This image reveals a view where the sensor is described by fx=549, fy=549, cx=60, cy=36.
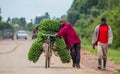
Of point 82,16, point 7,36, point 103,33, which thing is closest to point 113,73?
point 103,33

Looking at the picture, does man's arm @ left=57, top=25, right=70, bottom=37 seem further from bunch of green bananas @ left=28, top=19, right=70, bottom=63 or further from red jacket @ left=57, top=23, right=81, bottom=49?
bunch of green bananas @ left=28, top=19, right=70, bottom=63

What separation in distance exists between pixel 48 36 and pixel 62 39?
2.94 ft

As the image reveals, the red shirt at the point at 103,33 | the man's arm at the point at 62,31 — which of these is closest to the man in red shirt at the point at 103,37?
the red shirt at the point at 103,33

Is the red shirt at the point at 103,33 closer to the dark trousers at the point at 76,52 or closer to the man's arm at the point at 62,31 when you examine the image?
the dark trousers at the point at 76,52

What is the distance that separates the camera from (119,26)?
53.6 metres

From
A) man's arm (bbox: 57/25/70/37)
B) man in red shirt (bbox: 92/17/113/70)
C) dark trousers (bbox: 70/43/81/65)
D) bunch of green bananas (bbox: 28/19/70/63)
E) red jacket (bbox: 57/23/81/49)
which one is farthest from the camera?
bunch of green bananas (bbox: 28/19/70/63)

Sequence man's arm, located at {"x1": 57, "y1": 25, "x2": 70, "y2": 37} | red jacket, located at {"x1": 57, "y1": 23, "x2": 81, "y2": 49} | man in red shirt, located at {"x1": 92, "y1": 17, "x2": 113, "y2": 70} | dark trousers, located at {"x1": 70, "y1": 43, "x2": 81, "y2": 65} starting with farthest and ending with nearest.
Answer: dark trousers, located at {"x1": 70, "y1": 43, "x2": 81, "y2": 65} < red jacket, located at {"x1": 57, "y1": 23, "x2": 81, "y2": 49} < man's arm, located at {"x1": 57, "y1": 25, "x2": 70, "y2": 37} < man in red shirt, located at {"x1": 92, "y1": 17, "x2": 113, "y2": 70}

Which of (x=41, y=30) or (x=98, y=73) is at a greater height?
(x=41, y=30)

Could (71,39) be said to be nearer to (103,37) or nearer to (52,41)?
(52,41)

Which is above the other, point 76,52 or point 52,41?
point 52,41

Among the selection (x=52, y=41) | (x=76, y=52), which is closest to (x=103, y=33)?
(x=76, y=52)

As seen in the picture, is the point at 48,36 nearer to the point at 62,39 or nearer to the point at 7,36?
the point at 62,39

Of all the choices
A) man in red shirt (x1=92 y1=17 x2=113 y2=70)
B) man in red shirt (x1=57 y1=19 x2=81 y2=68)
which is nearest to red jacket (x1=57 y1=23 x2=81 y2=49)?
man in red shirt (x1=57 y1=19 x2=81 y2=68)

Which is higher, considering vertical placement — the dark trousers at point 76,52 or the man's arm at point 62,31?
the man's arm at point 62,31
